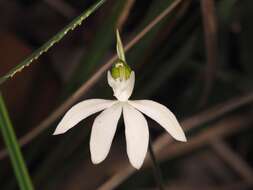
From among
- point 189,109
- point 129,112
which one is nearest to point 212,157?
point 189,109

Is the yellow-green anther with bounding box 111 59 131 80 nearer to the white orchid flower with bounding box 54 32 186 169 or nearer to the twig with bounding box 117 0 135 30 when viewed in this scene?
the white orchid flower with bounding box 54 32 186 169

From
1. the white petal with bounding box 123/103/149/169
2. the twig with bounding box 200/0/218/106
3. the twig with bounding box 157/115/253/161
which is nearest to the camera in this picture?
the white petal with bounding box 123/103/149/169

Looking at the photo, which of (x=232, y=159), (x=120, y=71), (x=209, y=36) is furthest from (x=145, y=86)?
(x=120, y=71)

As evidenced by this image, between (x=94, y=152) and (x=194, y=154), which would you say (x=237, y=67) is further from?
(x=94, y=152)

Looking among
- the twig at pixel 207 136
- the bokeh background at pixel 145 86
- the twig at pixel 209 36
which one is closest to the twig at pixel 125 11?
the bokeh background at pixel 145 86

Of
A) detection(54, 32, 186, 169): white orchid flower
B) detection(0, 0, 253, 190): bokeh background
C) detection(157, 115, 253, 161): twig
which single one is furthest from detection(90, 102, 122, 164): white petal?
detection(157, 115, 253, 161): twig

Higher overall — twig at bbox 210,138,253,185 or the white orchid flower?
twig at bbox 210,138,253,185

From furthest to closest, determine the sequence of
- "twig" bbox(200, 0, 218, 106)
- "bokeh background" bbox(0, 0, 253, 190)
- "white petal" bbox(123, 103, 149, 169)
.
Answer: "bokeh background" bbox(0, 0, 253, 190) → "twig" bbox(200, 0, 218, 106) → "white petal" bbox(123, 103, 149, 169)
